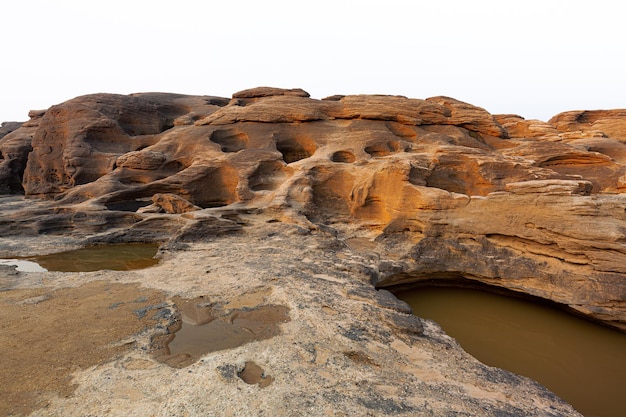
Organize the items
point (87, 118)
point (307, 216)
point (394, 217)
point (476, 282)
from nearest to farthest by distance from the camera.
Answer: point (476, 282) < point (394, 217) < point (307, 216) < point (87, 118)

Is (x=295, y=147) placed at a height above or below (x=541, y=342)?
above

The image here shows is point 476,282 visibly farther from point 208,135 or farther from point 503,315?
point 208,135

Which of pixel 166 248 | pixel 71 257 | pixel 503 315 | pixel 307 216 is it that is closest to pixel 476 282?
pixel 503 315

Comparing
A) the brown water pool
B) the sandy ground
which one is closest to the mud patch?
the sandy ground

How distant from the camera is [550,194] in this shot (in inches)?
315

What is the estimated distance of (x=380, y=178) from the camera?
10.9 metres

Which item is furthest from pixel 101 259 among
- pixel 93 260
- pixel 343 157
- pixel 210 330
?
pixel 343 157

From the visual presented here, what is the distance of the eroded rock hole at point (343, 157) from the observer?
44.4 ft

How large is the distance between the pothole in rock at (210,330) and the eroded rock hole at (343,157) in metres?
9.06

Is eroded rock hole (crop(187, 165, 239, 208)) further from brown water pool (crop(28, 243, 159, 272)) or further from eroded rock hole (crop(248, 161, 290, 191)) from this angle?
brown water pool (crop(28, 243, 159, 272))

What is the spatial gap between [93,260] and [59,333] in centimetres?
527

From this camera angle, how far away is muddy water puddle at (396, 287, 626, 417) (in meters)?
5.29

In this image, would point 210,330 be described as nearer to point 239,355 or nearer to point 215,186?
point 239,355

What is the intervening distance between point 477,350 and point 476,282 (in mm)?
2926
